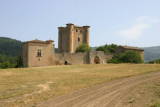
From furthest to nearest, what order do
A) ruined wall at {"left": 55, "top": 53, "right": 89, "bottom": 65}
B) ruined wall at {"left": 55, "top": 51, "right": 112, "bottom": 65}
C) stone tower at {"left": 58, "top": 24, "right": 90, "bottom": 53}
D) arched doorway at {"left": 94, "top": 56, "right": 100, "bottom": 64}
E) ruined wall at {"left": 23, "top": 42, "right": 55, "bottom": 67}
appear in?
stone tower at {"left": 58, "top": 24, "right": 90, "bottom": 53}
arched doorway at {"left": 94, "top": 56, "right": 100, "bottom": 64}
ruined wall at {"left": 55, "top": 51, "right": 112, "bottom": 65}
ruined wall at {"left": 55, "top": 53, "right": 89, "bottom": 65}
ruined wall at {"left": 23, "top": 42, "right": 55, "bottom": 67}

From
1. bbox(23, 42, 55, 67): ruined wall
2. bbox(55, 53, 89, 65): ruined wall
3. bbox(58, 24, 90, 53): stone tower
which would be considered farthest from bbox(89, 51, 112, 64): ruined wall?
bbox(58, 24, 90, 53): stone tower

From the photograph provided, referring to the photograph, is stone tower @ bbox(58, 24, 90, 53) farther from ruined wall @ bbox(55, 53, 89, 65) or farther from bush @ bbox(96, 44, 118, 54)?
ruined wall @ bbox(55, 53, 89, 65)

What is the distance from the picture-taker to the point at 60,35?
248 ft

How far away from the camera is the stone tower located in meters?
73.7

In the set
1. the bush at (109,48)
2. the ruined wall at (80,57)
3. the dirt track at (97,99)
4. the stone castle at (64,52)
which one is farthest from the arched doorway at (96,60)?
the dirt track at (97,99)

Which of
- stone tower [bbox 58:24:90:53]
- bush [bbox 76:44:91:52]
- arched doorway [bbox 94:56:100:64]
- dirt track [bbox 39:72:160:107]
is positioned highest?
stone tower [bbox 58:24:90:53]

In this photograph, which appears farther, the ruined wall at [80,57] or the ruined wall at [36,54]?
the ruined wall at [80,57]

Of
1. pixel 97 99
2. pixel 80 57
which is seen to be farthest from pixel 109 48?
pixel 97 99

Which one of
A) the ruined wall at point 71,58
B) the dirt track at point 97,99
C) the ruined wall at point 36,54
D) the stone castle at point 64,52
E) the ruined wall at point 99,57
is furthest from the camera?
the ruined wall at point 99,57

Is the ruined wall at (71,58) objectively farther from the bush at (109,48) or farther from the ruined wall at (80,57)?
the bush at (109,48)

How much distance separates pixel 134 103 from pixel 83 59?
1840 inches

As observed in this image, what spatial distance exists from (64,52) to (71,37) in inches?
645

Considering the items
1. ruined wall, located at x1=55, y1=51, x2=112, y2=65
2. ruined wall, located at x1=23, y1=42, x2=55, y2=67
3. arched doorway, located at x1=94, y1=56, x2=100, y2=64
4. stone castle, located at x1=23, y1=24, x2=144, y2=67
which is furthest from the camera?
arched doorway, located at x1=94, y1=56, x2=100, y2=64

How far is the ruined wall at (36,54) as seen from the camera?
50.3 meters
